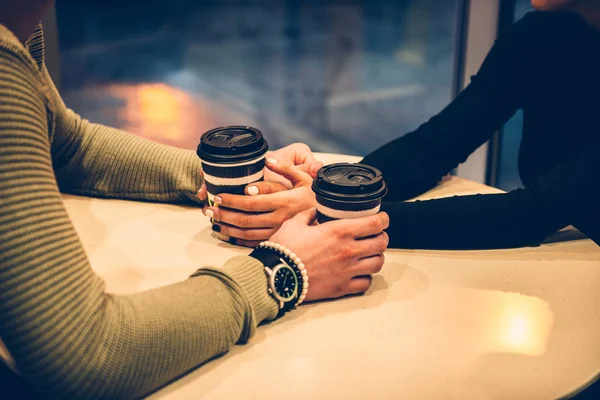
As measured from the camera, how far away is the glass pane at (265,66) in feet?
13.5

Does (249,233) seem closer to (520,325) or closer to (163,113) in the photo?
(520,325)

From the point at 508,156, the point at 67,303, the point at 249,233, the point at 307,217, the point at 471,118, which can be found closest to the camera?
the point at 67,303

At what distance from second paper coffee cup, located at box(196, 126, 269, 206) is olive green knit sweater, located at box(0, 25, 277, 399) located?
228 millimetres

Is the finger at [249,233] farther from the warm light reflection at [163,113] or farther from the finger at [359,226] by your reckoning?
the warm light reflection at [163,113]

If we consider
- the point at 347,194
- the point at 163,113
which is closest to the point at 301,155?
the point at 347,194

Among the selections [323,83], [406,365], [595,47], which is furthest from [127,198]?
[323,83]

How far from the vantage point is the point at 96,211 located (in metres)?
1.26

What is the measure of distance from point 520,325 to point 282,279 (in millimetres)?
349

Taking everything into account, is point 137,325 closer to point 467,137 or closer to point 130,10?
point 467,137

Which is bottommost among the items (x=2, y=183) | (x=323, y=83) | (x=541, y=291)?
(x=323, y=83)

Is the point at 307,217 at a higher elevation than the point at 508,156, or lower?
higher

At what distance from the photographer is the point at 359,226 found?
0.94m

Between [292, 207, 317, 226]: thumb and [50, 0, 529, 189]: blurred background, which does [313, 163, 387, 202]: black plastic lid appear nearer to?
[292, 207, 317, 226]: thumb

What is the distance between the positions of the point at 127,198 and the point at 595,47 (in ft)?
3.62
